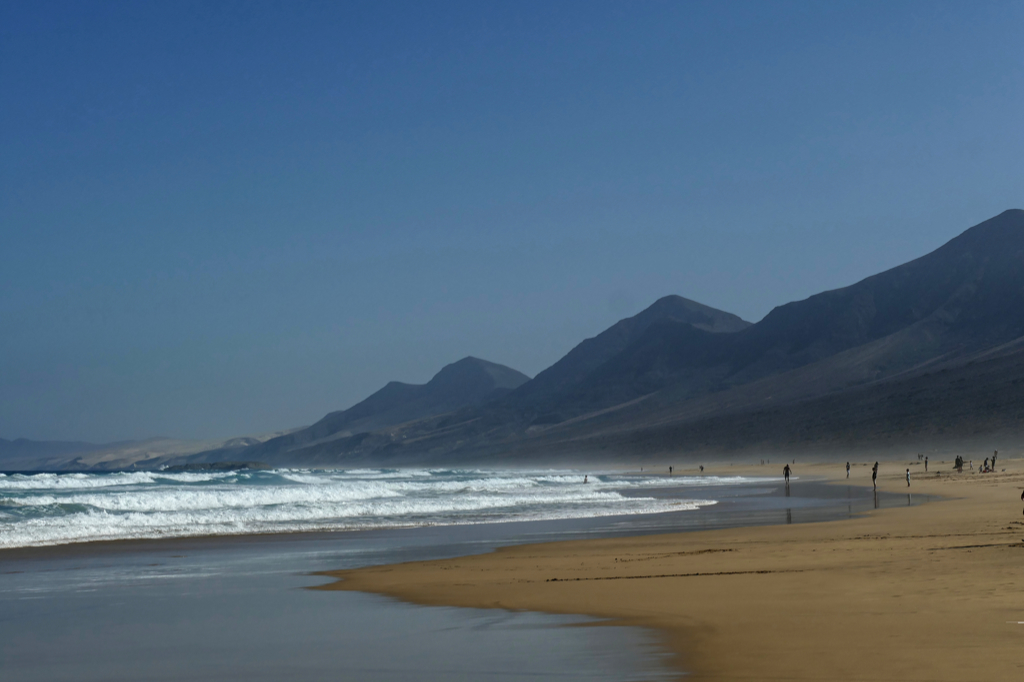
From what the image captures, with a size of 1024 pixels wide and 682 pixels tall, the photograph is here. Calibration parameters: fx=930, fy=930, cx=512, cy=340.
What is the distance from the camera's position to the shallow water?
824 centimetres

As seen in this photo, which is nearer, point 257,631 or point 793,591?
point 257,631

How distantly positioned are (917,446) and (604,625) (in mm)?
111817

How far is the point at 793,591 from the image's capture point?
1122 centimetres

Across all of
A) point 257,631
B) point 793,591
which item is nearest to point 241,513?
point 257,631

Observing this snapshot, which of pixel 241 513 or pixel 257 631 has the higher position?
pixel 257 631

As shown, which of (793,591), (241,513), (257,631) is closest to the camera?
(257,631)

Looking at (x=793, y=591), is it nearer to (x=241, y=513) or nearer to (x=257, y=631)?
(x=257, y=631)

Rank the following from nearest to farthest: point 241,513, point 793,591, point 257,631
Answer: point 257,631, point 793,591, point 241,513

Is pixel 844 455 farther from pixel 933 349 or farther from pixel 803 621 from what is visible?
pixel 803 621

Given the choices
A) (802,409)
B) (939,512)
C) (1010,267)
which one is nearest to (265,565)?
(939,512)

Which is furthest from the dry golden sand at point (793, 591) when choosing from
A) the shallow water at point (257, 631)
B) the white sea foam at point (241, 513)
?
the white sea foam at point (241, 513)

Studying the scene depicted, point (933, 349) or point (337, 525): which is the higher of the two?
point (933, 349)

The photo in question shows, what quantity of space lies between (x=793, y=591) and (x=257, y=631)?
247 inches

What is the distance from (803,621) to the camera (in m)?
9.28
